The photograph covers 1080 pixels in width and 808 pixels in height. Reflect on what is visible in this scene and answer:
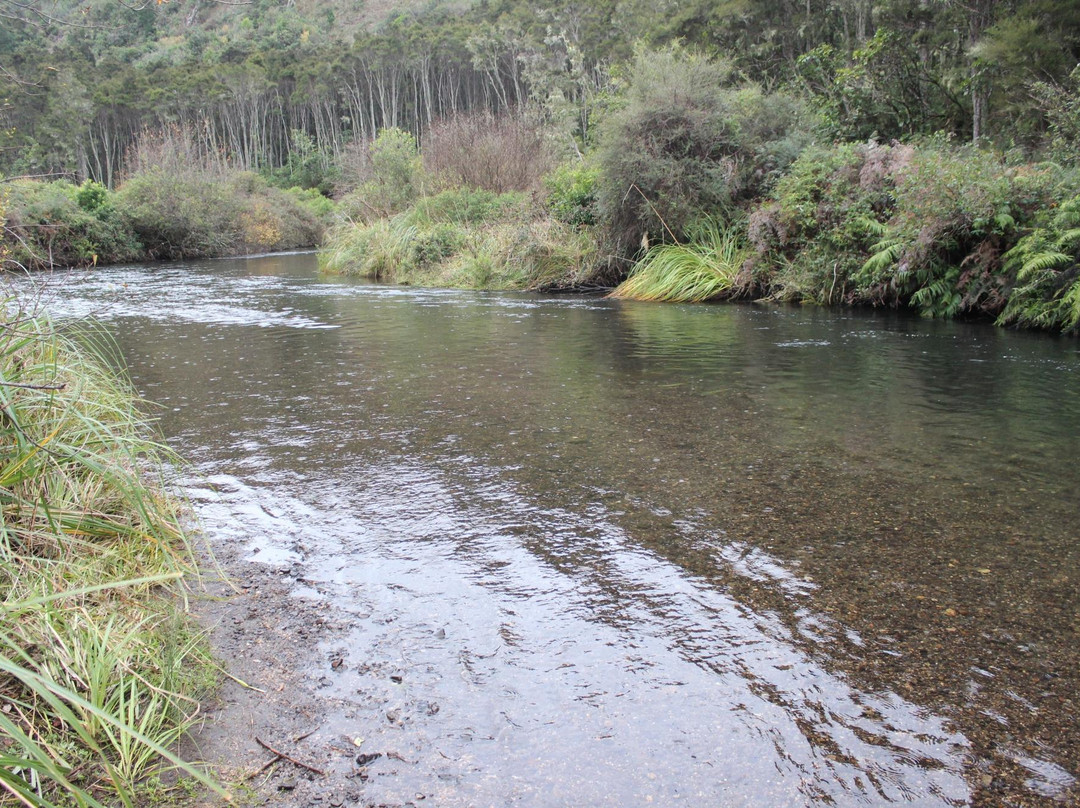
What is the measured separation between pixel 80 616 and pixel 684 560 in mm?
2466

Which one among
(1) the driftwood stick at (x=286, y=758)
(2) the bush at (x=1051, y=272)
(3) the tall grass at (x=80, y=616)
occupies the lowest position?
(1) the driftwood stick at (x=286, y=758)

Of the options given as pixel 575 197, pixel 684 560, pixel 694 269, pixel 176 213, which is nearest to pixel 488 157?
pixel 575 197

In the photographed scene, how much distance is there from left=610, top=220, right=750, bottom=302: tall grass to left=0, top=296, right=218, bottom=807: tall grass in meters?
12.6

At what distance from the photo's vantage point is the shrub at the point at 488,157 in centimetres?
2366

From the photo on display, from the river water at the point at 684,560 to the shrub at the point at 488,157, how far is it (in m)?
16.3

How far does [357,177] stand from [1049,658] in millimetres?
29469

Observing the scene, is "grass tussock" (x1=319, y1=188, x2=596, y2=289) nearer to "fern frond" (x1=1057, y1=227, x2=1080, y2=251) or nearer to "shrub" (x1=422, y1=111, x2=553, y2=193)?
"shrub" (x1=422, y1=111, x2=553, y2=193)

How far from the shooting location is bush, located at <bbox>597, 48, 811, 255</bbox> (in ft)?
51.0

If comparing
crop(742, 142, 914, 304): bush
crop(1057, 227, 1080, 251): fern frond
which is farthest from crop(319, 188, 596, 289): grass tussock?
crop(1057, 227, 1080, 251): fern frond

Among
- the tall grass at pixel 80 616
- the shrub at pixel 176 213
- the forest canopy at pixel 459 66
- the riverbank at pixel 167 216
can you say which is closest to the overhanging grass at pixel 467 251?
the forest canopy at pixel 459 66

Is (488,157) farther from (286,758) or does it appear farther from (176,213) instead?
(286,758)

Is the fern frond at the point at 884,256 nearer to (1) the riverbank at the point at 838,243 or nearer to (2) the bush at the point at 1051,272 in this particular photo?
(1) the riverbank at the point at 838,243

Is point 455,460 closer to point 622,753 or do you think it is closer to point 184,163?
point 622,753

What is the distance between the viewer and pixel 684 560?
3.71m
